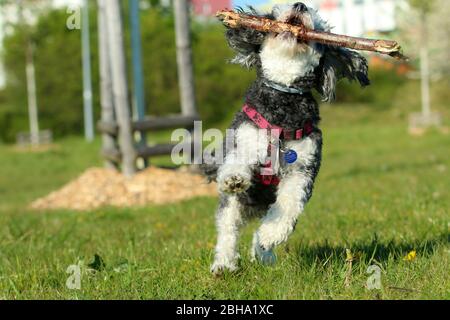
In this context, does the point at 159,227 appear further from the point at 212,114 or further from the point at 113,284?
the point at 212,114

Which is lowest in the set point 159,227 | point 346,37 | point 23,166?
point 23,166

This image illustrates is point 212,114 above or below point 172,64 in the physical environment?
below

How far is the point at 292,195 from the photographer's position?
4.44 meters

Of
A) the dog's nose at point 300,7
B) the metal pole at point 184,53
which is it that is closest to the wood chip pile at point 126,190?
the metal pole at point 184,53

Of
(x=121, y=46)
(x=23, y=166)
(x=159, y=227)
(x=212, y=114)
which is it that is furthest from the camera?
(x=212, y=114)

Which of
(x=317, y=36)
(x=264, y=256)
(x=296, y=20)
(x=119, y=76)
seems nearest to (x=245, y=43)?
(x=296, y=20)

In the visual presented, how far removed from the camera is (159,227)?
7797mm

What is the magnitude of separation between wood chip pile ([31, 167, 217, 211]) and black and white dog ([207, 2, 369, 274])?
5.98m

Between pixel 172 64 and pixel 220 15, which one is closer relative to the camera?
pixel 220 15

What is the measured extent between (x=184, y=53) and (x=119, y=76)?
1.42m

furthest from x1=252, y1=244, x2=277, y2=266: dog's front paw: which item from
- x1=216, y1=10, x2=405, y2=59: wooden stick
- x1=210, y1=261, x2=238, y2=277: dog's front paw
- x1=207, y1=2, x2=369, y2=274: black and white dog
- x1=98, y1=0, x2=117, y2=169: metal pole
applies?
x1=98, y1=0, x2=117, y2=169: metal pole

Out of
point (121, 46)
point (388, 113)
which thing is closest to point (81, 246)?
point (121, 46)

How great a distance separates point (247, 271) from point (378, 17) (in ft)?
147

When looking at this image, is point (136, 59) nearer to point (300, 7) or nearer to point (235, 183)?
point (300, 7)
